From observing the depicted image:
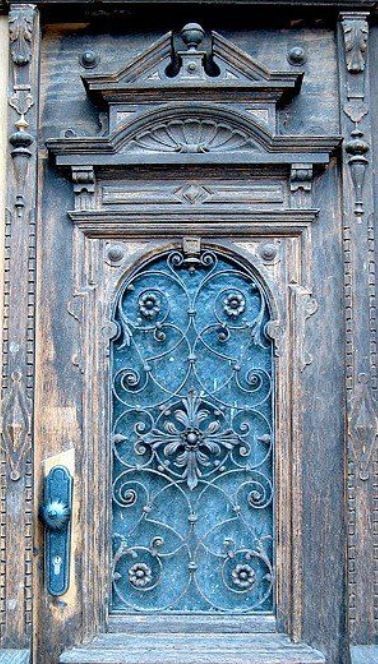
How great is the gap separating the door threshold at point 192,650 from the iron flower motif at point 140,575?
0.17 m

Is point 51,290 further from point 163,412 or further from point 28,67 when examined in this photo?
point 28,67

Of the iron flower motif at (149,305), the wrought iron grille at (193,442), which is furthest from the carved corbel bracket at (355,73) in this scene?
the iron flower motif at (149,305)

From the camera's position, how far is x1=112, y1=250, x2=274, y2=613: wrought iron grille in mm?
3146

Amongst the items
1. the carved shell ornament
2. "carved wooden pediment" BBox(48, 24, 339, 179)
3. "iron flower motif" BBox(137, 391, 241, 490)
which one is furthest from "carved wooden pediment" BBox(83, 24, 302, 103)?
"iron flower motif" BBox(137, 391, 241, 490)

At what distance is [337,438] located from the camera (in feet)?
10.3

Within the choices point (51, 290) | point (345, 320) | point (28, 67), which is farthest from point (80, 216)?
point (345, 320)

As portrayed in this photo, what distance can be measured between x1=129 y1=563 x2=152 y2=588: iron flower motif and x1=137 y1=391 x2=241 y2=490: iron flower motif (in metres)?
0.31

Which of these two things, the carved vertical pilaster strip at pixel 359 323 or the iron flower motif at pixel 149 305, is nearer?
the carved vertical pilaster strip at pixel 359 323

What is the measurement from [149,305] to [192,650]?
3.76ft

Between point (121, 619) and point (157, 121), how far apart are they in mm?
1675

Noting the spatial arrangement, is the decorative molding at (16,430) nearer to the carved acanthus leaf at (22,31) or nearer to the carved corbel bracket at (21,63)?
the carved corbel bracket at (21,63)

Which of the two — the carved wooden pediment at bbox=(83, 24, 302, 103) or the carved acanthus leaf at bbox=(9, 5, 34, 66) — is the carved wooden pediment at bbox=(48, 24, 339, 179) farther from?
the carved acanthus leaf at bbox=(9, 5, 34, 66)

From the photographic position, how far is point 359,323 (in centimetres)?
314

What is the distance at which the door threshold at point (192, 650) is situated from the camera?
302 centimetres
